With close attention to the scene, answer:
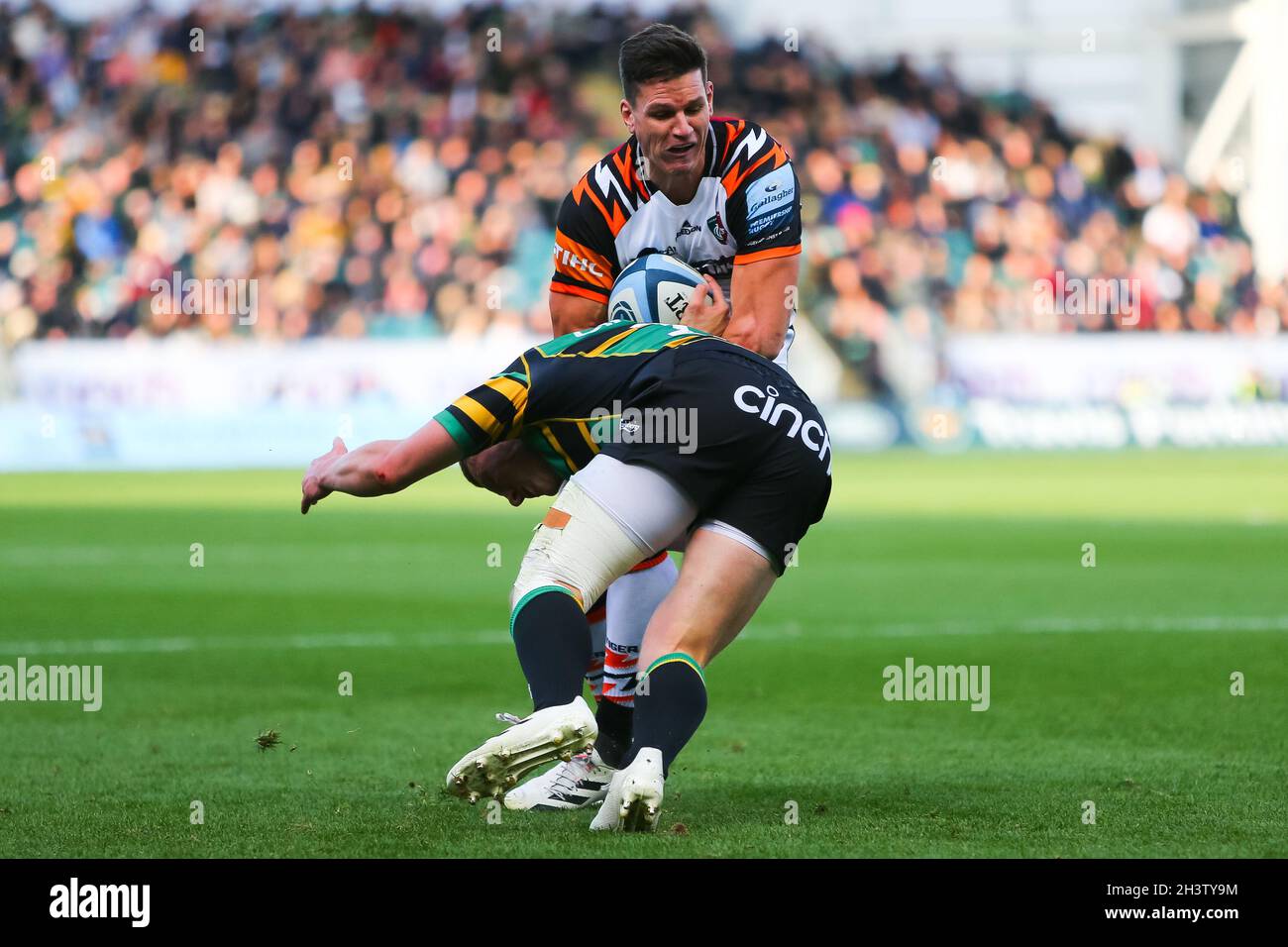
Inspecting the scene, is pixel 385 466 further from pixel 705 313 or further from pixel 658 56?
pixel 658 56

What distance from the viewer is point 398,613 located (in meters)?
11.2

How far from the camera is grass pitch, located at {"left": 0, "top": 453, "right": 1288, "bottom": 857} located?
503 cm

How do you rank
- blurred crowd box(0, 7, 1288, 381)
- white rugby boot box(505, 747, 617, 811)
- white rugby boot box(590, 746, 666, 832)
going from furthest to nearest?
blurred crowd box(0, 7, 1288, 381)
white rugby boot box(505, 747, 617, 811)
white rugby boot box(590, 746, 666, 832)

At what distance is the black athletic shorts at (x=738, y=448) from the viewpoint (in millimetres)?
5043

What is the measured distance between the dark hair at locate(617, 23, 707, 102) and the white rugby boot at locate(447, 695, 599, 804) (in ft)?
7.51

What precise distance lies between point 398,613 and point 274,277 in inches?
633

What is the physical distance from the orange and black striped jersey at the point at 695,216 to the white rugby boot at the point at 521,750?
2.21 m

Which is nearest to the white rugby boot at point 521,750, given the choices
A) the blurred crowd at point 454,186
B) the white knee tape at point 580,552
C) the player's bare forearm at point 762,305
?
the white knee tape at point 580,552

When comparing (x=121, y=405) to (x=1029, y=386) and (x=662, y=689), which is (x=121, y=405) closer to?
(x=1029, y=386)

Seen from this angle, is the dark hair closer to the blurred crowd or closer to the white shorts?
the white shorts

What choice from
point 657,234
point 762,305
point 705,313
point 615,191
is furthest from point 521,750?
point 615,191

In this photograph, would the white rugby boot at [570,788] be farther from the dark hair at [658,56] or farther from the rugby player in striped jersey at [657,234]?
the dark hair at [658,56]

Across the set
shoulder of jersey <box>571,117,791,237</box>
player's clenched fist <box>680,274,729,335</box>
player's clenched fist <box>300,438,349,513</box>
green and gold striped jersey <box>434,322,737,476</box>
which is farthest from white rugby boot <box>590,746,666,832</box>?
shoulder of jersey <box>571,117,791,237</box>
